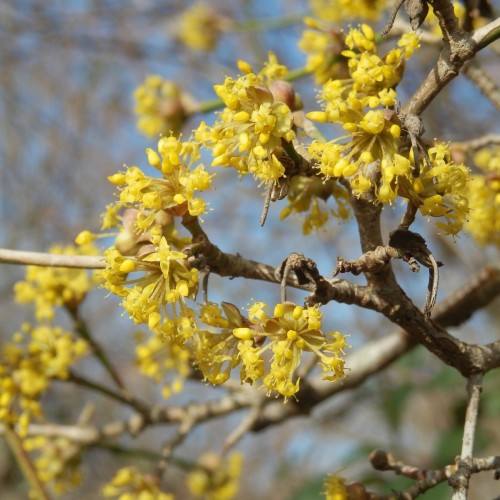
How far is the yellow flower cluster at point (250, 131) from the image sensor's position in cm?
97

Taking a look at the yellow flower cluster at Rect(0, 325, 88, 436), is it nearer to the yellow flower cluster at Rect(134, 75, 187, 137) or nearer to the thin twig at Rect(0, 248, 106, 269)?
the thin twig at Rect(0, 248, 106, 269)

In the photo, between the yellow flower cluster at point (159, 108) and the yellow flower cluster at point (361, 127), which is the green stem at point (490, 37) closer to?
the yellow flower cluster at point (361, 127)

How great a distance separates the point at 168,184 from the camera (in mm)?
1050

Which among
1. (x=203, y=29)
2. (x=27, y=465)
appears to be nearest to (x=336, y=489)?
(x=27, y=465)

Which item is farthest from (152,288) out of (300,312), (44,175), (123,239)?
(44,175)

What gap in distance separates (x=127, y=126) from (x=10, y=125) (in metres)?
1.17

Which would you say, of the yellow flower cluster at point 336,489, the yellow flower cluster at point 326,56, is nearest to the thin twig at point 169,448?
the yellow flower cluster at point 336,489

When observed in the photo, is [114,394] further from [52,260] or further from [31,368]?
[52,260]

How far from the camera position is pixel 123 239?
1057mm

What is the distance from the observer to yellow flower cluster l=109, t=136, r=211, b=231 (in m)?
1.01

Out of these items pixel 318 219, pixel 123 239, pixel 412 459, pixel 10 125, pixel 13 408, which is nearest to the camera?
pixel 123 239

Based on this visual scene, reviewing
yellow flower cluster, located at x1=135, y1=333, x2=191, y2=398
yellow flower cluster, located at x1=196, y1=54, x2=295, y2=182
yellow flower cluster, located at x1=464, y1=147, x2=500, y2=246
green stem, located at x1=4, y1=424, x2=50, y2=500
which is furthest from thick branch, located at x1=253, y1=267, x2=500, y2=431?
yellow flower cluster, located at x1=196, y1=54, x2=295, y2=182

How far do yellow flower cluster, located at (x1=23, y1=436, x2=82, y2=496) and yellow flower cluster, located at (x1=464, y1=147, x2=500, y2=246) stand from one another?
1302 millimetres

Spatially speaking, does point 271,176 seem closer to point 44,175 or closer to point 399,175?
point 399,175
